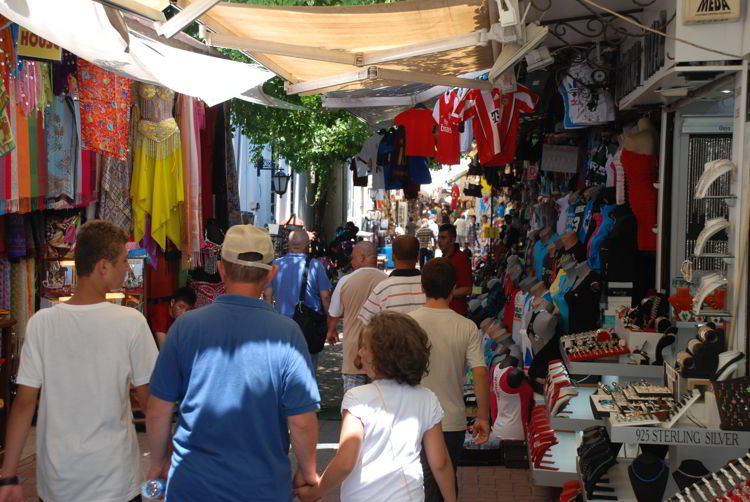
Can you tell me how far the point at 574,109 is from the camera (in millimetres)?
7238

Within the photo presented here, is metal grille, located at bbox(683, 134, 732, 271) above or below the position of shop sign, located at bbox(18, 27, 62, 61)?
below

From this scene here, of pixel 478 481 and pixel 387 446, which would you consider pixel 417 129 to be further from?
pixel 387 446

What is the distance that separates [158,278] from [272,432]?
548 centimetres

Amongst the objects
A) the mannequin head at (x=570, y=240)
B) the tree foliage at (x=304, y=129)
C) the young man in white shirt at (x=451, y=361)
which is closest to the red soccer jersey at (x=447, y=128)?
the mannequin head at (x=570, y=240)

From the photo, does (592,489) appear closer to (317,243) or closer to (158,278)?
(158,278)

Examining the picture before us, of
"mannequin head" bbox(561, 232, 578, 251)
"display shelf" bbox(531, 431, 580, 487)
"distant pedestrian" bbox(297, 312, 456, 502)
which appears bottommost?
"display shelf" bbox(531, 431, 580, 487)

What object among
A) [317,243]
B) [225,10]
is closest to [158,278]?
[225,10]

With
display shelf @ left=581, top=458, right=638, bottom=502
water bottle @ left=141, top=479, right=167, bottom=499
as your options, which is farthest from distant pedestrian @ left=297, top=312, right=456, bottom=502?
display shelf @ left=581, top=458, right=638, bottom=502

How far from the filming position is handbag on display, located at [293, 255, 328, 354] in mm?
8203

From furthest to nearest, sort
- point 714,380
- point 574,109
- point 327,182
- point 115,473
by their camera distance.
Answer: point 327,182
point 574,109
point 714,380
point 115,473

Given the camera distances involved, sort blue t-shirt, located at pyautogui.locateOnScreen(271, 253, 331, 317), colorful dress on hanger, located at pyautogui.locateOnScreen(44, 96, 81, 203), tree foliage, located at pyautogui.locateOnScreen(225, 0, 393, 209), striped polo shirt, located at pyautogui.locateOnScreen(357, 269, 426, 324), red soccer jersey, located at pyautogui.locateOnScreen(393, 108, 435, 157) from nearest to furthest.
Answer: striped polo shirt, located at pyautogui.locateOnScreen(357, 269, 426, 324) → colorful dress on hanger, located at pyautogui.locateOnScreen(44, 96, 81, 203) → blue t-shirt, located at pyautogui.locateOnScreen(271, 253, 331, 317) → red soccer jersey, located at pyautogui.locateOnScreen(393, 108, 435, 157) → tree foliage, located at pyautogui.locateOnScreen(225, 0, 393, 209)

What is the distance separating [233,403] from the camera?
331 cm

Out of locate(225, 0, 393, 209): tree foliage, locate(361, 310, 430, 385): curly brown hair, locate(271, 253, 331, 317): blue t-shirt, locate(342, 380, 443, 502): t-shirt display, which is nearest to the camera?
locate(342, 380, 443, 502): t-shirt display

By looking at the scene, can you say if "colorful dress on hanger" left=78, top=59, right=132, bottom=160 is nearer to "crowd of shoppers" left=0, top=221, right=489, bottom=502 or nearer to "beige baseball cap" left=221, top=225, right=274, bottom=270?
"crowd of shoppers" left=0, top=221, right=489, bottom=502
